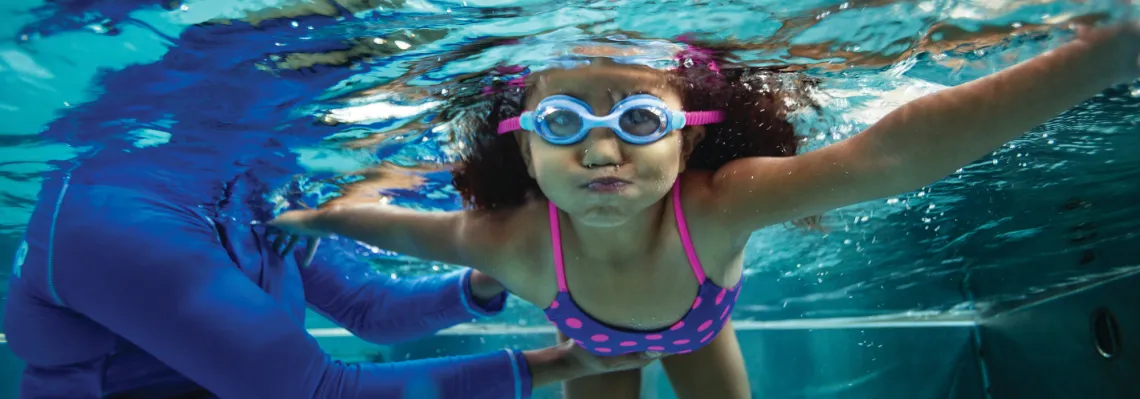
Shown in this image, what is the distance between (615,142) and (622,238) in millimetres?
925

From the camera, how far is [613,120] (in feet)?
11.9

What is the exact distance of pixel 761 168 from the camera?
→ 3691mm

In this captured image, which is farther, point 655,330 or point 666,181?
point 655,330

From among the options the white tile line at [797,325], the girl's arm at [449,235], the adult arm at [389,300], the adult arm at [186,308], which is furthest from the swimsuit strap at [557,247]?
the white tile line at [797,325]

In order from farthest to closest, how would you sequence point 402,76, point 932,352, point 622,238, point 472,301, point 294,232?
1. point 932,352
2. point 472,301
3. point 294,232
4. point 402,76
5. point 622,238

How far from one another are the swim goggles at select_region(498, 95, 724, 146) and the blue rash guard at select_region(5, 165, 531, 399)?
2212mm

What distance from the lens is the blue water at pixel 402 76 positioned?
4.38m

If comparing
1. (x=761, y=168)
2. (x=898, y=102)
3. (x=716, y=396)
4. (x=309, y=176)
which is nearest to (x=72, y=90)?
(x=309, y=176)

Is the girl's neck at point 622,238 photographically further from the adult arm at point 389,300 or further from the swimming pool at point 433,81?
the adult arm at point 389,300

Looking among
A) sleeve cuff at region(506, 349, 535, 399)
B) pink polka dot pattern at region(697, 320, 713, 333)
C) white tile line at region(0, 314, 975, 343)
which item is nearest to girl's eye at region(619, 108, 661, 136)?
pink polka dot pattern at region(697, 320, 713, 333)

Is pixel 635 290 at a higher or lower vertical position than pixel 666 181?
lower

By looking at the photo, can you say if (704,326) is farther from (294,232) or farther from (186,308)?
(294,232)

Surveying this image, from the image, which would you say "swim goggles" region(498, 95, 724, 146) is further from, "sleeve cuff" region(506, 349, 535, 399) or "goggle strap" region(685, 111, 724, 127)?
"sleeve cuff" region(506, 349, 535, 399)

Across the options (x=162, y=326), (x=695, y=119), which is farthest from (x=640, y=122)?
(x=162, y=326)
